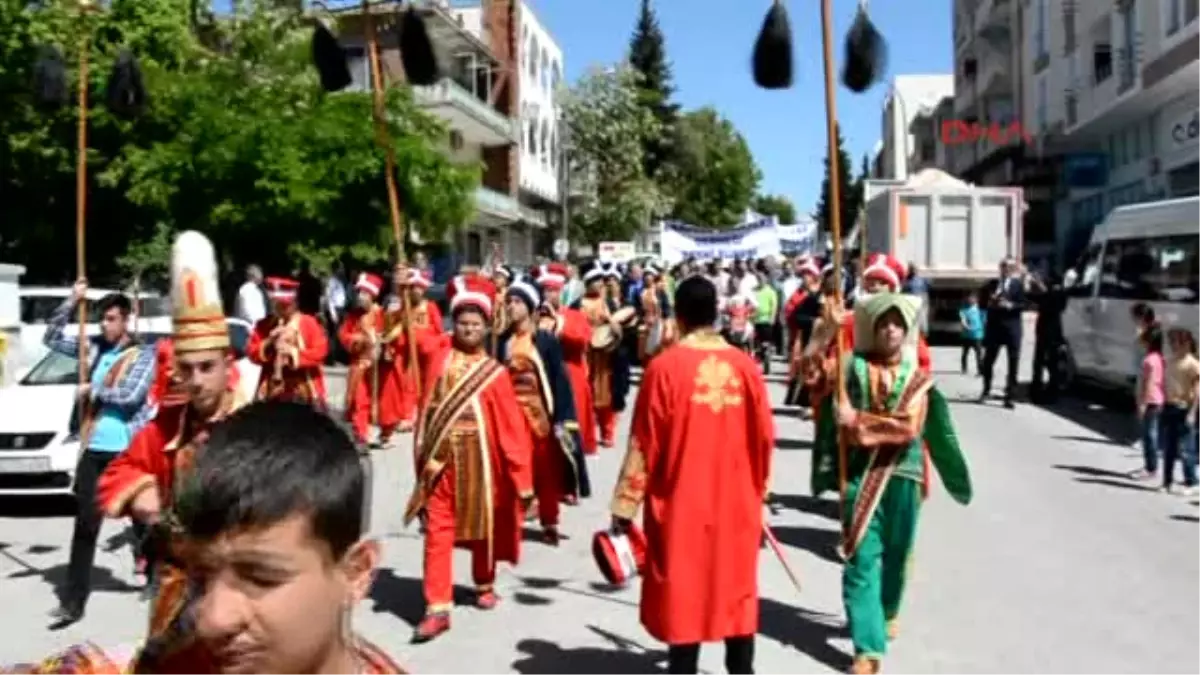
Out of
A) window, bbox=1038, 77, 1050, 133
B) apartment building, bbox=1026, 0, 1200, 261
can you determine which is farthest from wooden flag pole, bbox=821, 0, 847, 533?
window, bbox=1038, 77, 1050, 133

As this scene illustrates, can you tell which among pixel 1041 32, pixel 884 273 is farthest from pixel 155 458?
pixel 1041 32

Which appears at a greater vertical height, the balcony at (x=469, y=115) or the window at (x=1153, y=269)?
the balcony at (x=469, y=115)

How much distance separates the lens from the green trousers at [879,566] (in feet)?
21.4

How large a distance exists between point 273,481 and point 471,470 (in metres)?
5.94

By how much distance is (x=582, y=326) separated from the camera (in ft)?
41.7

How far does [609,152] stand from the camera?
197ft

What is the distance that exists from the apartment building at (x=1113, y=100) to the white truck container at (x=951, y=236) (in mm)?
4447

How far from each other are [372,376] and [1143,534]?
7.85 m

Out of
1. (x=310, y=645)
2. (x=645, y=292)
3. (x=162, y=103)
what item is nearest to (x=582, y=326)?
(x=645, y=292)

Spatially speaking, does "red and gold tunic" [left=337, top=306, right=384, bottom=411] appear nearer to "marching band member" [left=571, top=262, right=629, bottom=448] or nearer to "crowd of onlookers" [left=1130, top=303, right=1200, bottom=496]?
"marching band member" [left=571, top=262, right=629, bottom=448]

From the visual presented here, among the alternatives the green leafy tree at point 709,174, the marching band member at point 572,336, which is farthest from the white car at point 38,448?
the green leafy tree at point 709,174

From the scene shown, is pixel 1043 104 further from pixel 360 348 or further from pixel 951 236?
pixel 360 348

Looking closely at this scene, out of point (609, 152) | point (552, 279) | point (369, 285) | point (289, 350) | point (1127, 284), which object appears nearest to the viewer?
point (289, 350)

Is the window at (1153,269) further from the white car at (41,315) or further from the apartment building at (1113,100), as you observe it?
the apartment building at (1113,100)
